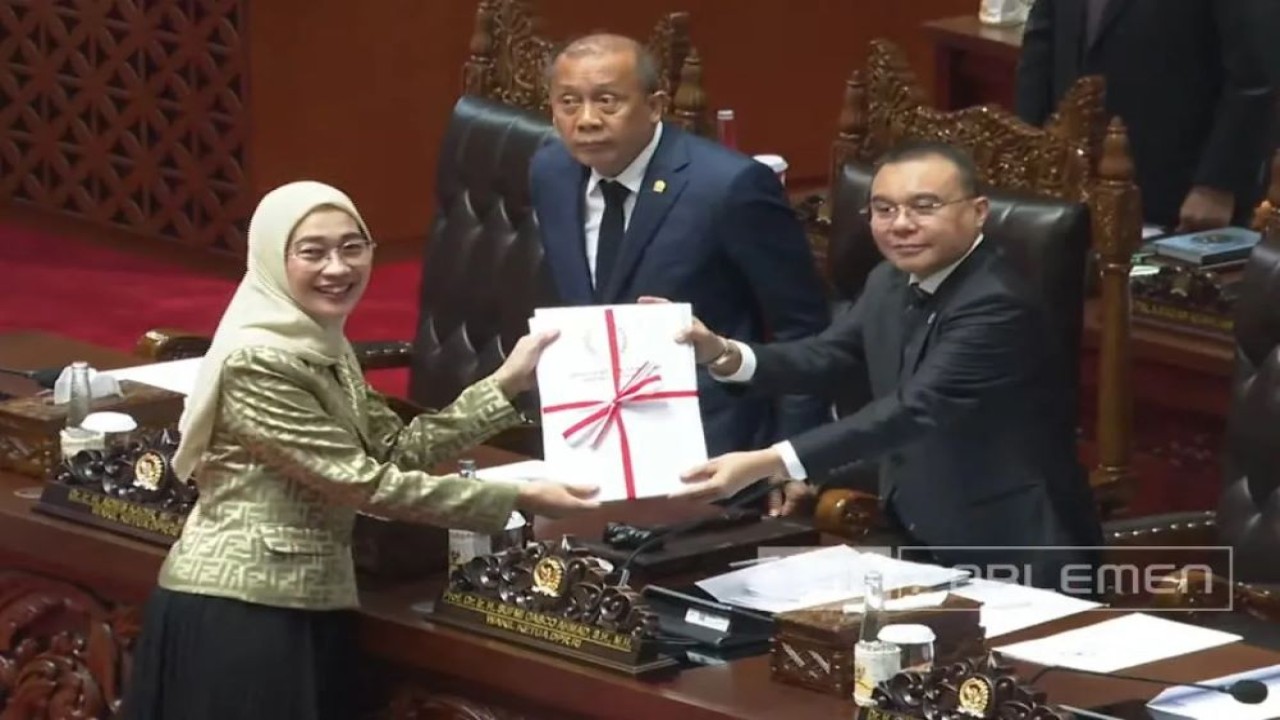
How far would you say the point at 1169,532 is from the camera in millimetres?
4566

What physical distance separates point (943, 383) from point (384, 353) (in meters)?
1.68

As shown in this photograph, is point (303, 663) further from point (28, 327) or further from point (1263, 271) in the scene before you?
point (28, 327)

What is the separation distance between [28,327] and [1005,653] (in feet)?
14.8

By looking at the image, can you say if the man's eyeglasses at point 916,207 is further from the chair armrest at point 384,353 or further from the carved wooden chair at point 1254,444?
the chair armrest at point 384,353

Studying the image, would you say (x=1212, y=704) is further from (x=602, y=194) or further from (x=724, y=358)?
(x=602, y=194)

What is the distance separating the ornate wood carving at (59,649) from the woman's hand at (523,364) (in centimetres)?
68

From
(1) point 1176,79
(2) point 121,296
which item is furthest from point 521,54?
(2) point 121,296

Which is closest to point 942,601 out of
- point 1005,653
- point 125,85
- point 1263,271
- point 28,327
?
point 1005,653

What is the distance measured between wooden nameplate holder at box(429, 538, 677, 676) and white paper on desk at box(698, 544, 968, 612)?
19 cm

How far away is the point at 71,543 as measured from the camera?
414 cm

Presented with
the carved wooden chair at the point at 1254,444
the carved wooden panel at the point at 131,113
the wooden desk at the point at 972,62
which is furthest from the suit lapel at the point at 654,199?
the carved wooden panel at the point at 131,113

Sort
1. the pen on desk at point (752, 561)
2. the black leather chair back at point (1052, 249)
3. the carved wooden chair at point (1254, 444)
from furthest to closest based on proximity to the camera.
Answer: the black leather chair back at point (1052, 249), the carved wooden chair at point (1254, 444), the pen on desk at point (752, 561)

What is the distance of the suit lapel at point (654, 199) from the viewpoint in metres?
4.71

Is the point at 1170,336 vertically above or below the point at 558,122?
below
